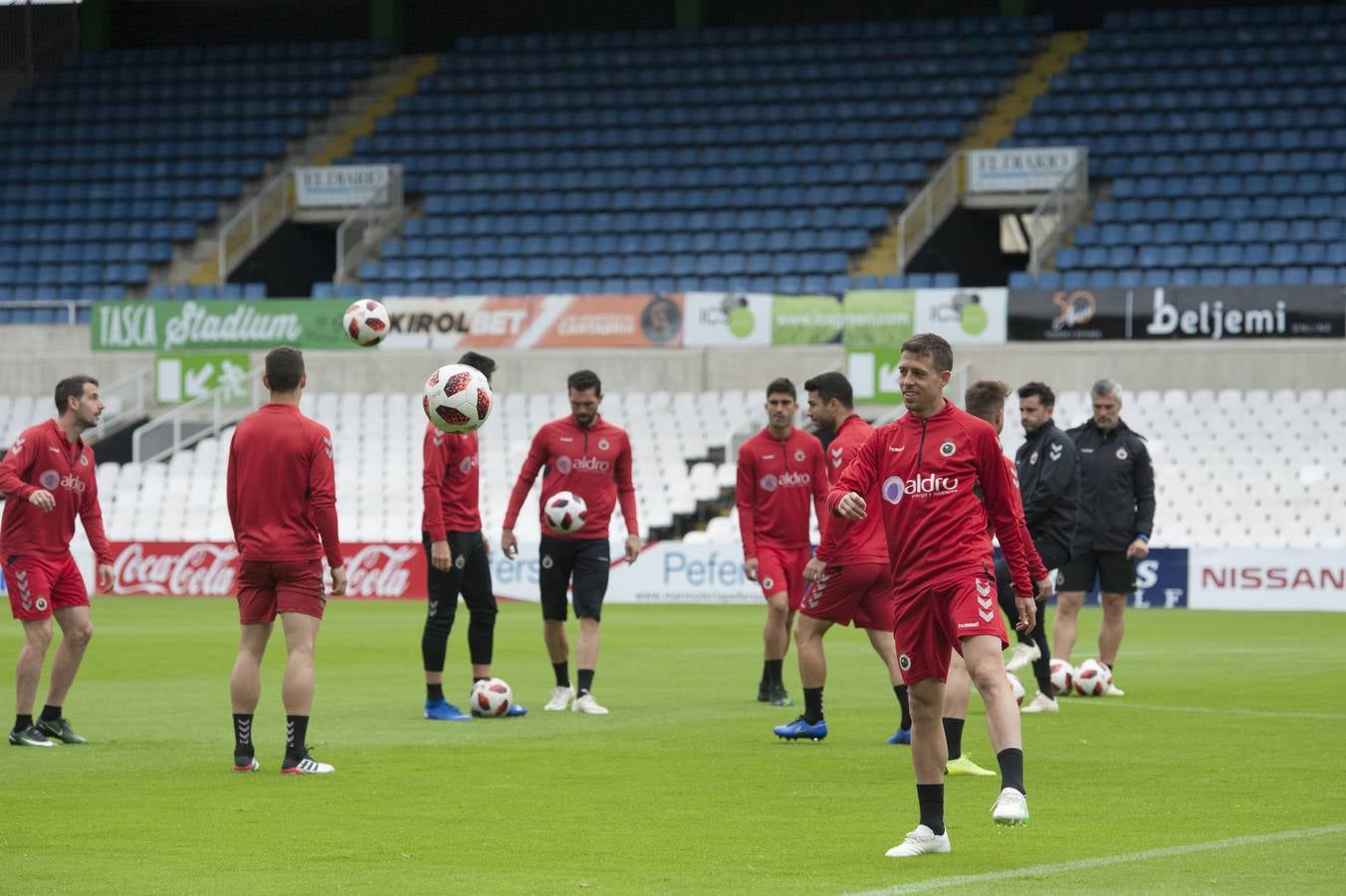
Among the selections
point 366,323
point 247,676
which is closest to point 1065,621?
point 366,323

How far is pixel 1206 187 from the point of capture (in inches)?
1414

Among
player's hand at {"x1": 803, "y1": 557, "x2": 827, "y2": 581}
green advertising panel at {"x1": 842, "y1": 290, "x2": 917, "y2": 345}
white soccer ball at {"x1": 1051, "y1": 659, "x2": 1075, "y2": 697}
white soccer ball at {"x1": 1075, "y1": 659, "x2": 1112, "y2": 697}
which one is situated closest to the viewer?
player's hand at {"x1": 803, "y1": 557, "x2": 827, "y2": 581}

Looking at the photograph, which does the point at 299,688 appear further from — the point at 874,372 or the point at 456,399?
the point at 874,372

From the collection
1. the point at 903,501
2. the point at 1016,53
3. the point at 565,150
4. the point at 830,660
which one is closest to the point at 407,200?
the point at 565,150

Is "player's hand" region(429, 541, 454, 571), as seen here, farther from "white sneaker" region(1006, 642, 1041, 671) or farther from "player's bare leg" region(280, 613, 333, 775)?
"white sneaker" region(1006, 642, 1041, 671)

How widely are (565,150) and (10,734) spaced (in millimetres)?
29986

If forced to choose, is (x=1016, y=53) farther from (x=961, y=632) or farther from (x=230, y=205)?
(x=961, y=632)

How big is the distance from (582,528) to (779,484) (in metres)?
1.33

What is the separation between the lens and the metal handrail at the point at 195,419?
34094 mm

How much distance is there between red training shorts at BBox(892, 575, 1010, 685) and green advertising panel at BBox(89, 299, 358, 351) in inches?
1084

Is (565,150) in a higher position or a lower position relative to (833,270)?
higher

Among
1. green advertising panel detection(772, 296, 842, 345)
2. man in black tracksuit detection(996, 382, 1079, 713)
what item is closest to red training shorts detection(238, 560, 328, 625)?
man in black tracksuit detection(996, 382, 1079, 713)

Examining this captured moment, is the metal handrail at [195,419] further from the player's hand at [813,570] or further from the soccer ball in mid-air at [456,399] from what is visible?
the player's hand at [813,570]

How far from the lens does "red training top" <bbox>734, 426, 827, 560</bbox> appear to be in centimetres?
1341
